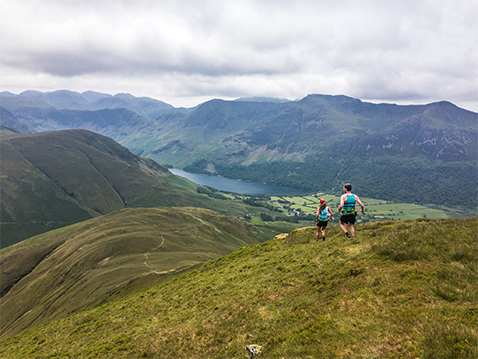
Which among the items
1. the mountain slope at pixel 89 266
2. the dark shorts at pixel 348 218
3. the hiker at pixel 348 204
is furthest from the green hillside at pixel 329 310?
the mountain slope at pixel 89 266

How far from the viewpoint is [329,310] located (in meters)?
13.3

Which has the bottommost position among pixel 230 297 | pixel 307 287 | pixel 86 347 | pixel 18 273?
pixel 18 273

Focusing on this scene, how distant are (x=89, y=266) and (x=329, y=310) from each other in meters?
85.4

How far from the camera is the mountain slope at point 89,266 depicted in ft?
184

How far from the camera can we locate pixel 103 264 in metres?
75.6

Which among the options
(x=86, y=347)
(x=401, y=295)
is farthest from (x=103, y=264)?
(x=401, y=295)

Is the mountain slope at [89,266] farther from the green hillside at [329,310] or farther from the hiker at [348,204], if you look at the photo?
the hiker at [348,204]

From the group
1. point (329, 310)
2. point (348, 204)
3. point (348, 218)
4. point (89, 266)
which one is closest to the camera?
point (329, 310)

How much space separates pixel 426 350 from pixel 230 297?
14505 millimetres

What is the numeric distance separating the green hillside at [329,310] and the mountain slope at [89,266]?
28.0 meters

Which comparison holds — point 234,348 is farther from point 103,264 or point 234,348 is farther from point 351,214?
point 103,264

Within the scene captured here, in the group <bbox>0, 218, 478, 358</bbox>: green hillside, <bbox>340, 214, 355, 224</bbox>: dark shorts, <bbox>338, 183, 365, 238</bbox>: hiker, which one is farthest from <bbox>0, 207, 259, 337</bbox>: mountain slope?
<bbox>338, 183, 365, 238</bbox>: hiker

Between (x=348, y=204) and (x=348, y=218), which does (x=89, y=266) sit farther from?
(x=348, y=204)

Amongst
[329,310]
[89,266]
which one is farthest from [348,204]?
[89,266]
